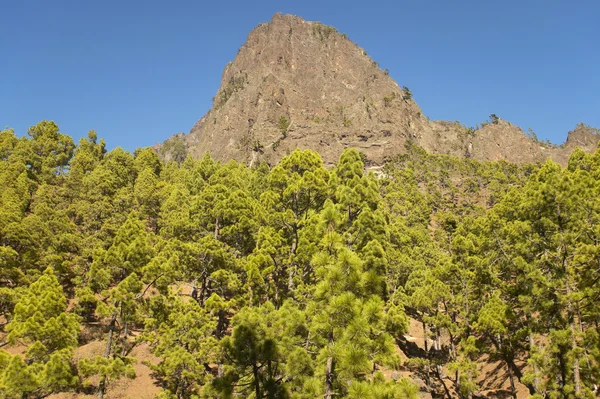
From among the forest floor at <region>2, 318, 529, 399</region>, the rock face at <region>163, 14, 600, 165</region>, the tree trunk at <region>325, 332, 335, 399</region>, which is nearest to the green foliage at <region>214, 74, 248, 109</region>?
the rock face at <region>163, 14, 600, 165</region>

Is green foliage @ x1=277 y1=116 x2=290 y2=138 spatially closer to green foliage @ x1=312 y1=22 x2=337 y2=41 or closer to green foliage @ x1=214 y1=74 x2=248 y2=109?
green foliage @ x1=214 y1=74 x2=248 y2=109

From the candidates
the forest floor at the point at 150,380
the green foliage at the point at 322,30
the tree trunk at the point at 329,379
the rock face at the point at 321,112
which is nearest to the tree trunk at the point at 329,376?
the tree trunk at the point at 329,379

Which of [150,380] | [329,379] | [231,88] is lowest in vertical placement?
[150,380]

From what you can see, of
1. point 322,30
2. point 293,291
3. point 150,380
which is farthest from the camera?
point 322,30

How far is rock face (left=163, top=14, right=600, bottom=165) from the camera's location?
111 metres

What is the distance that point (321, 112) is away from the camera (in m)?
131

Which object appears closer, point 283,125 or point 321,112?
point 283,125

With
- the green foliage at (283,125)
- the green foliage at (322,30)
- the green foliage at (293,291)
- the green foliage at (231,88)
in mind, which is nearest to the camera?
the green foliage at (293,291)

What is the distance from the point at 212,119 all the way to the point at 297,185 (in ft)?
408

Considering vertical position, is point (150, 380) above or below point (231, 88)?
below

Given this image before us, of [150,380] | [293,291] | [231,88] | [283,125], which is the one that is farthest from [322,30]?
[150,380]

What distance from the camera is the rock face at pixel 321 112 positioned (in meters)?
111

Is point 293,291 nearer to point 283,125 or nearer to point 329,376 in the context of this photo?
point 329,376

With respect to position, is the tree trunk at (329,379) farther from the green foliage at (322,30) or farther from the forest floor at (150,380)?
the green foliage at (322,30)
